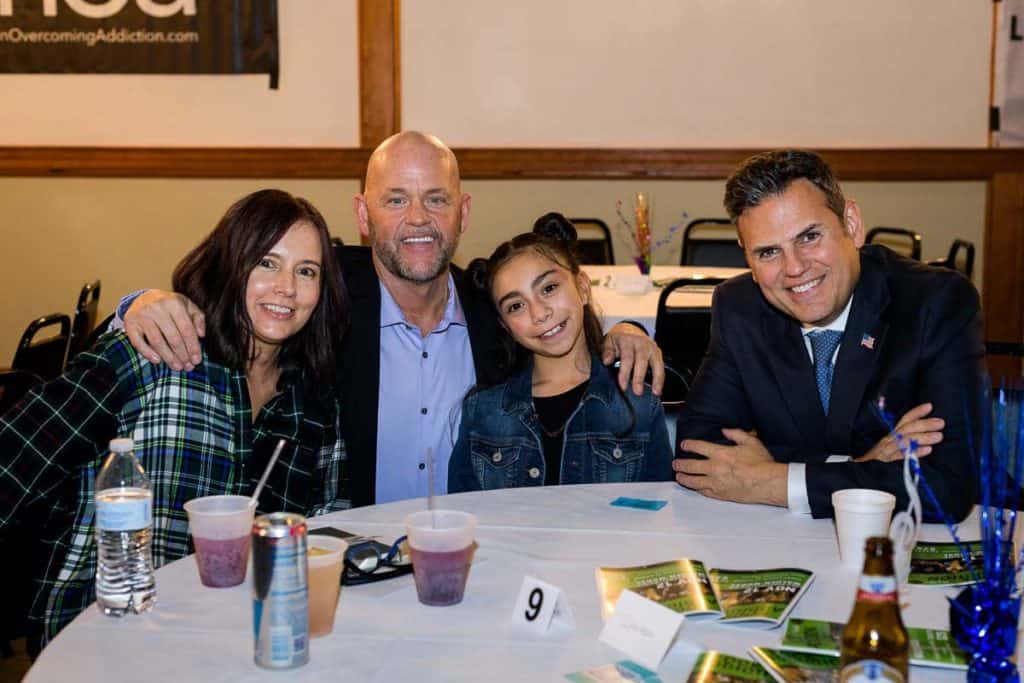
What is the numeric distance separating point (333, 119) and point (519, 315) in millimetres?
4541

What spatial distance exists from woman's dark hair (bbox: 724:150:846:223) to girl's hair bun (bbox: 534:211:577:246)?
0.54 meters

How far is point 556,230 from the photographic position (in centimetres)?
300

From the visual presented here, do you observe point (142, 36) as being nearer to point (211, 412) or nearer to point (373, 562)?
point (211, 412)

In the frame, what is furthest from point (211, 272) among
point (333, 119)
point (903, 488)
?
point (333, 119)

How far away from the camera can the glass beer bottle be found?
4.25 ft

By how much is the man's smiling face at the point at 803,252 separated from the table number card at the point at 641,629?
1129mm

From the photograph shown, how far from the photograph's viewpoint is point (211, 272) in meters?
2.47

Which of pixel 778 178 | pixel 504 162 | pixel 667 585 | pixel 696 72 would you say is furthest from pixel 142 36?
pixel 667 585

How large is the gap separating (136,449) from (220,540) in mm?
575

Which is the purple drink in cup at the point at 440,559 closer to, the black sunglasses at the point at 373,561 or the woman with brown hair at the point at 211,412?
the black sunglasses at the point at 373,561

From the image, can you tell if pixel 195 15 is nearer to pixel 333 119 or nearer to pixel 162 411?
pixel 333 119

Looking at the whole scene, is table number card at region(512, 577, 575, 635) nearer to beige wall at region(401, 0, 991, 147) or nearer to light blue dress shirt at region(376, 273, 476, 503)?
light blue dress shirt at region(376, 273, 476, 503)

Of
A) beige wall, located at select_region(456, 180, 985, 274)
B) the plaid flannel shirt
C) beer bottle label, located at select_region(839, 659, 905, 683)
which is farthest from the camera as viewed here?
beige wall, located at select_region(456, 180, 985, 274)

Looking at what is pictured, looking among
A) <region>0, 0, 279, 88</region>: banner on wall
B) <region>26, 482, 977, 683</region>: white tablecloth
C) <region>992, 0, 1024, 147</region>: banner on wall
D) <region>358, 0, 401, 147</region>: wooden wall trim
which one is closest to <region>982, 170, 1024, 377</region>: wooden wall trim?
<region>992, 0, 1024, 147</region>: banner on wall
